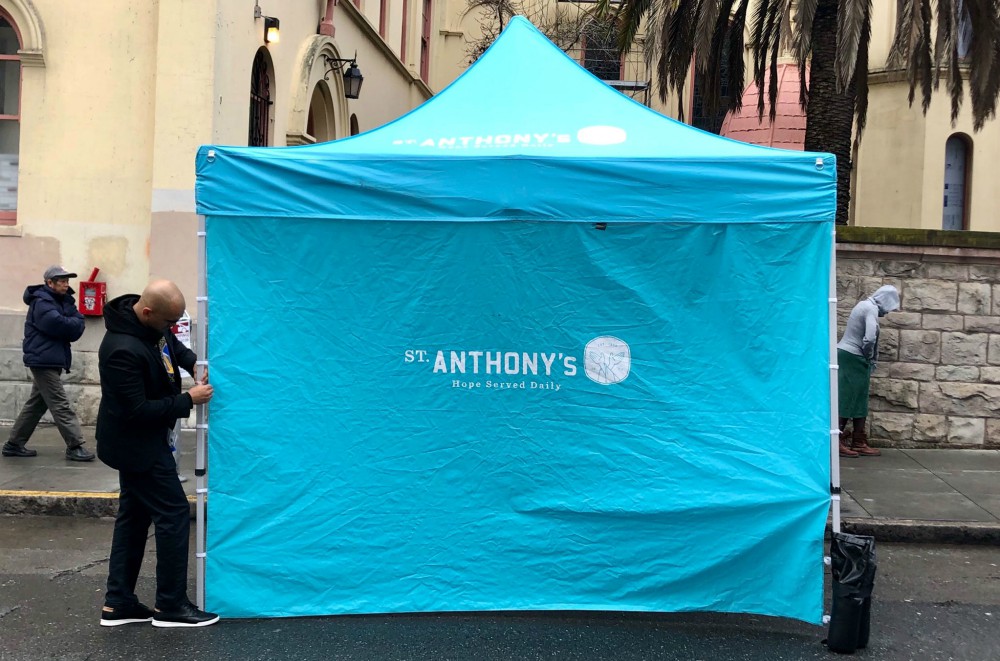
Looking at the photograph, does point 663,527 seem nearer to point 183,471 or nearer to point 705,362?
point 705,362

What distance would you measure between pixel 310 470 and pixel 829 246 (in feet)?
9.59

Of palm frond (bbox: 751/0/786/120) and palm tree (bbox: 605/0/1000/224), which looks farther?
palm frond (bbox: 751/0/786/120)

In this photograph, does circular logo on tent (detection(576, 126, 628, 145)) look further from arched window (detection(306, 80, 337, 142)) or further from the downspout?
arched window (detection(306, 80, 337, 142))

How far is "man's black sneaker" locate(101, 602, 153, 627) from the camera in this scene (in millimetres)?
4862

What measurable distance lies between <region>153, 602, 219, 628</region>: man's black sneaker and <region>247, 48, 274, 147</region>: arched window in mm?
7988

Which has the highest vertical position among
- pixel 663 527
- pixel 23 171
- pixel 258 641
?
pixel 23 171

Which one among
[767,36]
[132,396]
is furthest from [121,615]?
[767,36]

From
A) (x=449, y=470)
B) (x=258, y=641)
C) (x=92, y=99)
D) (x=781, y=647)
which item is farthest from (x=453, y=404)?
(x=92, y=99)

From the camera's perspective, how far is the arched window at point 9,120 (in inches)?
422

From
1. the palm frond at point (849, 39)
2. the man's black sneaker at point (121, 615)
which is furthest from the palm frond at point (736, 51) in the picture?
the man's black sneaker at point (121, 615)

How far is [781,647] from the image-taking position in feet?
15.5

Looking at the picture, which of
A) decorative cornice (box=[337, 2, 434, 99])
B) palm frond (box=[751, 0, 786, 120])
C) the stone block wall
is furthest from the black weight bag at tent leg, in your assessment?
decorative cornice (box=[337, 2, 434, 99])

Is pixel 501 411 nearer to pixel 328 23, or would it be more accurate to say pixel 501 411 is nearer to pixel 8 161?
pixel 8 161

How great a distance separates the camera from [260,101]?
1211cm
